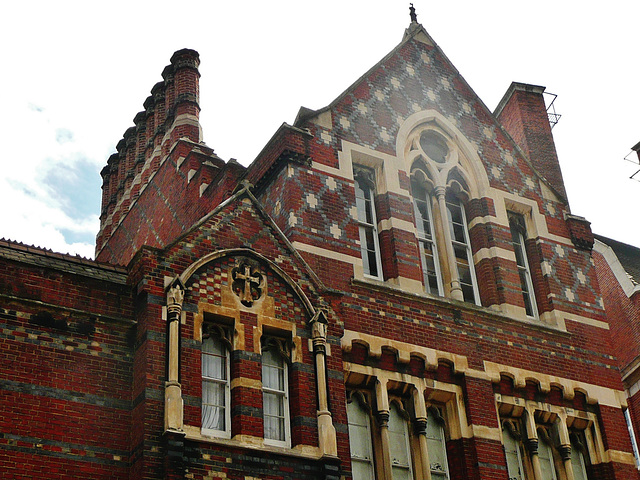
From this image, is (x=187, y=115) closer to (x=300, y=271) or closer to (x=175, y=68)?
(x=175, y=68)

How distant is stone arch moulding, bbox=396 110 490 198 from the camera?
2144 centimetres

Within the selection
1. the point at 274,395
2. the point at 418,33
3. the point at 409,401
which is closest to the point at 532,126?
the point at 418,33

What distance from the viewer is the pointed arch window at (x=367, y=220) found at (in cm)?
1922

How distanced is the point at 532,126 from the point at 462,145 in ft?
13.6

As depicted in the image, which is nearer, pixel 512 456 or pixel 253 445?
pixel 253 445

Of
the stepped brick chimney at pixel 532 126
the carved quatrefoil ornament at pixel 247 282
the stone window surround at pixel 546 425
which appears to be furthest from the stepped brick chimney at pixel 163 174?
the stepped brick chimney at pixel 532 126

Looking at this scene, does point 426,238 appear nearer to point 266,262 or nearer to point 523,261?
point 523,261

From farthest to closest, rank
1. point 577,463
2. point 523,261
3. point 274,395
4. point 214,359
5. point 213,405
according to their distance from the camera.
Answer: point 523,261 → point 577,463 → point 274,395 → point 214,359 → point 213,405

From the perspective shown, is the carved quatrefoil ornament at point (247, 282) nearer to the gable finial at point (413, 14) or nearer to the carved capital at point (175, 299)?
the carved capital at point (175, 299)

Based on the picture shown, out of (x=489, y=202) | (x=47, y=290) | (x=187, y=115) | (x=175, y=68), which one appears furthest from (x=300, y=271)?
(x=175, y=68)

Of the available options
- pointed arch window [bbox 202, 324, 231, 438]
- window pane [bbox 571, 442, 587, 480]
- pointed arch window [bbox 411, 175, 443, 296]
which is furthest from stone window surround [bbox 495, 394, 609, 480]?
pointed arch window [bbox 202, 324, 231, 438]

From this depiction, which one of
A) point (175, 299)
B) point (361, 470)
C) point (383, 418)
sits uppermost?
point (175, 299)

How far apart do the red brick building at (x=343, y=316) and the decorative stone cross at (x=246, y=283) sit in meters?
0.03

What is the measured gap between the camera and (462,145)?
71.6 ft
